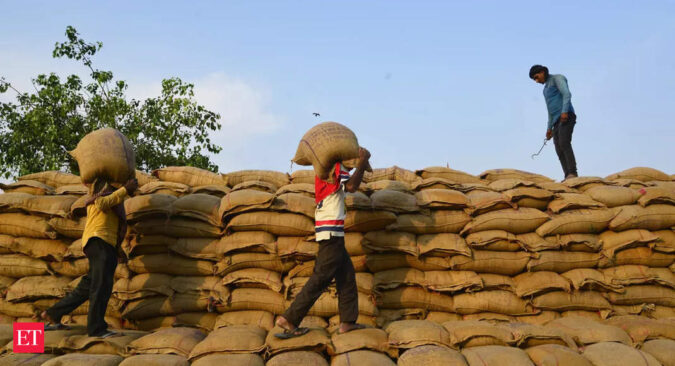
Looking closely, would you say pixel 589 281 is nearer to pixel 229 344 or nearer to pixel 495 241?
pixel 495 241

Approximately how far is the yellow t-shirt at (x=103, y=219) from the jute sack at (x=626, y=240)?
396cm

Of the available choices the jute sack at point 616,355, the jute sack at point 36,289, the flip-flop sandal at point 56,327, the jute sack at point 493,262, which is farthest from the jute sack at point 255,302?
the jute sack at point 616,355

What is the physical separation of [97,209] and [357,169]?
194 centimetres

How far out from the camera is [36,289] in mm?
3873

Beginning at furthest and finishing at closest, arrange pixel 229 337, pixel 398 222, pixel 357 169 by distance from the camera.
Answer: pixel 398 222 < pixel 357 169 < pixel 229 337

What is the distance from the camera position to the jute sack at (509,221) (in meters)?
4.05

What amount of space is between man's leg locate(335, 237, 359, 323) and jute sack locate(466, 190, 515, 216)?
141 centimetres

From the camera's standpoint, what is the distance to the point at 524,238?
4.09 metres

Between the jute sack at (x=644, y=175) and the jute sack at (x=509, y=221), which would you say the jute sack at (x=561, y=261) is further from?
the jute sack at (x=644, y=175)

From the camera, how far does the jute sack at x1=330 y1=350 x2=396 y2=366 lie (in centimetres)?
283

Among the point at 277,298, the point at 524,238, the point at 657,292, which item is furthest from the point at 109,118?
the point at 657,292

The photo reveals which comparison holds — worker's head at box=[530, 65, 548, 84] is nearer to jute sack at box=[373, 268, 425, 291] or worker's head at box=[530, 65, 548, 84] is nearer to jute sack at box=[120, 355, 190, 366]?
jute sack at box=[373, 268, 425, 291]

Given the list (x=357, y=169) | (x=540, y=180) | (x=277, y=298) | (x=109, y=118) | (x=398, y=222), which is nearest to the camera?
(x=357, y=169)

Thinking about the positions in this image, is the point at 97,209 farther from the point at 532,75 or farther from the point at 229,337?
the point at 532,75
